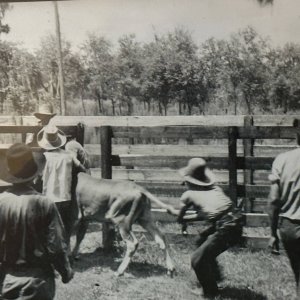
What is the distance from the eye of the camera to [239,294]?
3656 millimetres

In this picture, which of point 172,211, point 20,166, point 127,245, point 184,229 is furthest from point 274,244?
point 20,166

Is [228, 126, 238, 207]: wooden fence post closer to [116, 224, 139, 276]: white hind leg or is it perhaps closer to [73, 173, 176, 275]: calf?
[73, 173, 176, 275]: calf

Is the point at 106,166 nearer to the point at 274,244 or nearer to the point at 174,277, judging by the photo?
the point at 174,277

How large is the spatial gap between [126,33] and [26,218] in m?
1.66

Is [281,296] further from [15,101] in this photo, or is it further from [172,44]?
[15,101]

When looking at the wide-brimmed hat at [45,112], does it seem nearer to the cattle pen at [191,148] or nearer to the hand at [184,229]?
the cattle pen at [191,148]

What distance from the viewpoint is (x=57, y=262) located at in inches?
127

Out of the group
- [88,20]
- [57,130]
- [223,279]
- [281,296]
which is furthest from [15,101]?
[281,296]

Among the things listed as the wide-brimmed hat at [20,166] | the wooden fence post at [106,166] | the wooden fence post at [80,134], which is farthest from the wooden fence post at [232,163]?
the wide-brimmed hat at [20,166]

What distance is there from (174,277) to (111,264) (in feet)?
1.75


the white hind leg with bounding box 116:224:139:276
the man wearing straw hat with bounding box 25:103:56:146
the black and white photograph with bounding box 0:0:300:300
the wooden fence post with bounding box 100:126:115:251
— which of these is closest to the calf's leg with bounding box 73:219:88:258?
the black and white photograph with bounding box 0:0:300:300

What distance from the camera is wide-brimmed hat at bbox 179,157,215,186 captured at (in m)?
3.69

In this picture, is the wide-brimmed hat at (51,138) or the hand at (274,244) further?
the wide-brimmed hat at (51,138)

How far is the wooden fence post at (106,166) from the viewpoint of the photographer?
13.4ft
